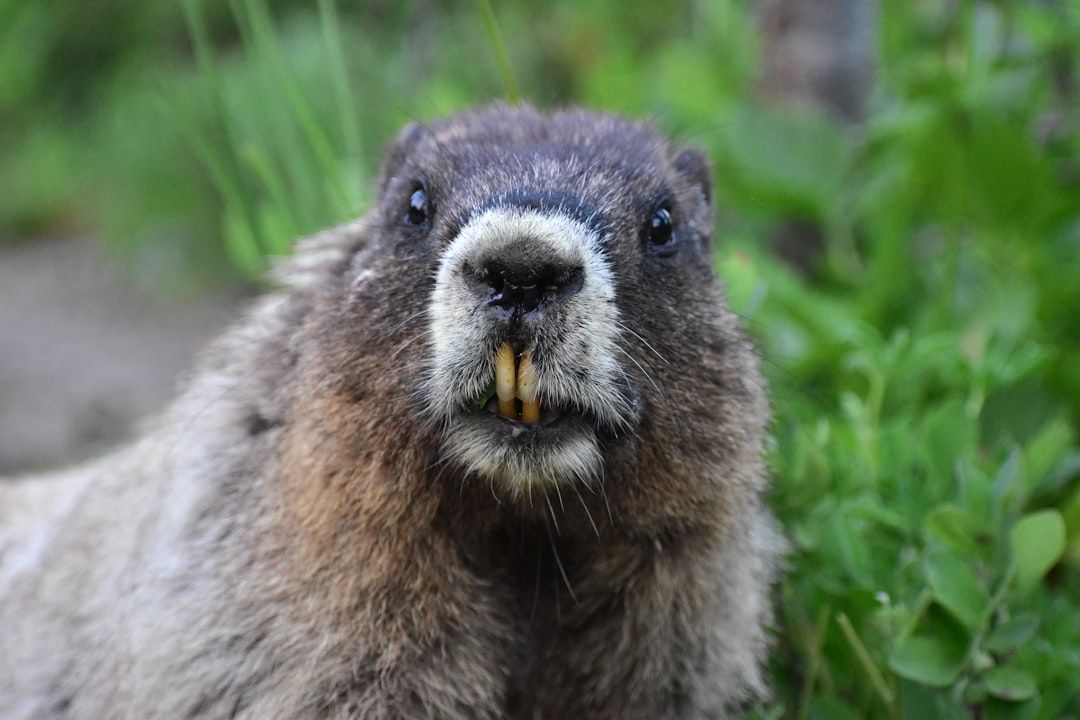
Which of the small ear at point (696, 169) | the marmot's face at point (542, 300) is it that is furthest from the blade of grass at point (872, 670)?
the small ear at point (696, 169)

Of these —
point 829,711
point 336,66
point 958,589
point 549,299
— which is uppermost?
point 336,66

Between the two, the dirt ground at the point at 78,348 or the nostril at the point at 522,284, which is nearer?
the nostril at the point at 522,284

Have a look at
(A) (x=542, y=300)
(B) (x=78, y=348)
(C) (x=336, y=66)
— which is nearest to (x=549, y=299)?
(A) (x=542, y=300)

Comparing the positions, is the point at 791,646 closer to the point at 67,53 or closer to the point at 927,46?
the point at 927,46

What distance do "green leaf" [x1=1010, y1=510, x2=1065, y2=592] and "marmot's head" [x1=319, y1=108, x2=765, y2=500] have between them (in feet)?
2.41

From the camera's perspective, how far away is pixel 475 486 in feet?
8.86

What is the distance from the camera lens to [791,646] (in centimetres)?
349

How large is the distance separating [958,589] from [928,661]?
200 millimetres

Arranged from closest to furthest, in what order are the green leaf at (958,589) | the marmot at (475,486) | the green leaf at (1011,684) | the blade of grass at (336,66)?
the marmot at (475,486) < the green leaf at (1011,684) < the green leaf at (958,589) < the blade of grass at (336,66)

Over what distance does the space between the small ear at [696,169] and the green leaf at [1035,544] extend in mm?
1479

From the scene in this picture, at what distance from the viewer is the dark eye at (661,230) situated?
305 cm

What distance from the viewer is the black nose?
236 cm

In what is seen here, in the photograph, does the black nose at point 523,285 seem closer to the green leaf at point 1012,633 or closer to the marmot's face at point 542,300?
the marmot's face at point 542,300

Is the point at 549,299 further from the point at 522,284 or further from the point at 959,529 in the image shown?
the point at 959,529
